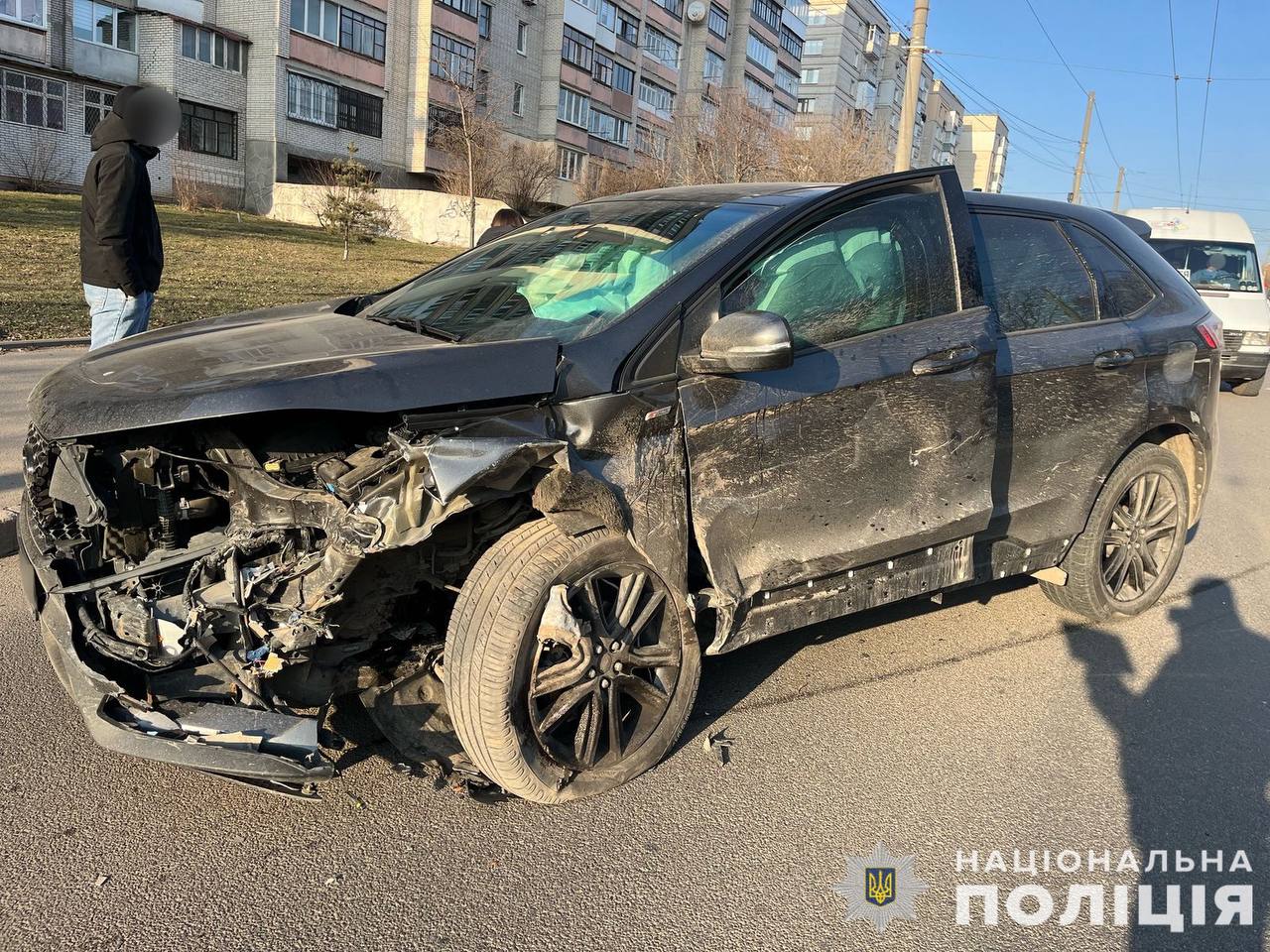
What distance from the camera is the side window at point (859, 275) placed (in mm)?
3344

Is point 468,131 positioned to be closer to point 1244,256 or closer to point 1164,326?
point 1244,256

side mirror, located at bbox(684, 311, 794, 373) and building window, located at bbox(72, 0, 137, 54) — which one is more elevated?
building window, located at bbox(72, 0, 137, 54)

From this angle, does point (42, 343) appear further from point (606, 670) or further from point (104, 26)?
point (104, 26)

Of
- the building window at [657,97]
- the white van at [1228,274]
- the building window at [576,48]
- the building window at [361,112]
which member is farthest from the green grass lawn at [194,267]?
the building window at [657,97]

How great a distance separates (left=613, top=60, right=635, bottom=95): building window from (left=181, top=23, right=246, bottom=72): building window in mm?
21835

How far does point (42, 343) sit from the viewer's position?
9.34 meters

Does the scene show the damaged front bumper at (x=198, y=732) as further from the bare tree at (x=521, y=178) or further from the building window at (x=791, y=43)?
the building window at (x=791, y=43)

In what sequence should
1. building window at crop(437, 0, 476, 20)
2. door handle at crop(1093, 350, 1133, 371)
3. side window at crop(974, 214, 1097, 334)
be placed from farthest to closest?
building window at crop(437, 0, 476, 20) → door handle at crop(1093, 350, 1133, 371) → side window at crop(974, 214, 1097, 334)

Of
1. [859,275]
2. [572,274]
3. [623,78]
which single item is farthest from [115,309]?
[623,78]

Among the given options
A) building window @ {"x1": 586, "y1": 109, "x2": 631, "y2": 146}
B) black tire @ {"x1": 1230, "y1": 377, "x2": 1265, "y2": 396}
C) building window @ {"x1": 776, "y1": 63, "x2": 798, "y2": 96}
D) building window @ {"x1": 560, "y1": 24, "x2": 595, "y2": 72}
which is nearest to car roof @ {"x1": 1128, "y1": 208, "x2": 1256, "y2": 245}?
black tire @ {"x1": 1230, "y1": 377, "x2": 1265, "y2": 396}

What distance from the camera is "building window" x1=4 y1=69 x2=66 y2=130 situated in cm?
2973

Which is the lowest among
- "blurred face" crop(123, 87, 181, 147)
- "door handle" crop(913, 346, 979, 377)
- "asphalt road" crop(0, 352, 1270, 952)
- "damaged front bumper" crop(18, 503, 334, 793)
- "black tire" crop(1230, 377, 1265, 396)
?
"asphalt road" crop(0, 352, 1270, 952)

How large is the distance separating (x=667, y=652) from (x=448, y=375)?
1.12 m

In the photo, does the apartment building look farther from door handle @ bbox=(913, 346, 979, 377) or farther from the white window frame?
door handle @ bbox=(913, 346, 979, 377)
